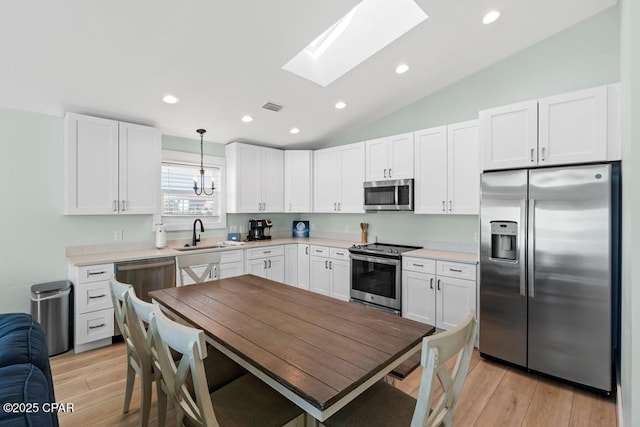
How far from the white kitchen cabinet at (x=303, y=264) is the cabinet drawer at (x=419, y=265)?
162 cm

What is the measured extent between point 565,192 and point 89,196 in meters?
4.51

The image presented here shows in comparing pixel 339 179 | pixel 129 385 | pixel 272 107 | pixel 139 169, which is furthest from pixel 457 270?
pixel 139 169

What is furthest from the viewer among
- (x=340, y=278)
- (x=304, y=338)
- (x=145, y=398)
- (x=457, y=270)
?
(x=340, y=278)

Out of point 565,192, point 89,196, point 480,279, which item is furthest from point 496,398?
point 89,196

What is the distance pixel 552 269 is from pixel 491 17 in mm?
2273

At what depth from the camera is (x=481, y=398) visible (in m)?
2.22

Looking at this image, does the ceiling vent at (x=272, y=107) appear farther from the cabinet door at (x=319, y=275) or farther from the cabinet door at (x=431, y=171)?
the cabinet door at (x=319, y=275)

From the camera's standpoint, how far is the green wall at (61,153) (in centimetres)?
286

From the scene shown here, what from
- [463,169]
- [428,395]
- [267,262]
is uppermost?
[463,169]

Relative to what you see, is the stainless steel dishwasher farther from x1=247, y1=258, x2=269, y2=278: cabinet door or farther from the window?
x1=247, y1=258, x2=269, y2=278: cabinet door

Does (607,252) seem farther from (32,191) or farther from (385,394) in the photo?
(32,191)

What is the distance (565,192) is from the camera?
2.34 m

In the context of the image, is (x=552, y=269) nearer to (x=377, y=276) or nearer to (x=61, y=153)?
(x=377, y=276)

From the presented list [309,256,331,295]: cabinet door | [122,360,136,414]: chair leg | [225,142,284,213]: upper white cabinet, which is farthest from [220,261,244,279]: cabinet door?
[122,360,136,414]: chair leg
